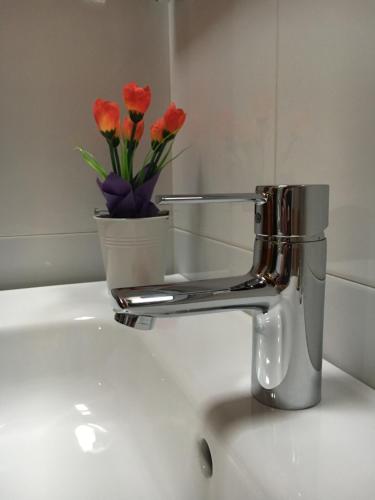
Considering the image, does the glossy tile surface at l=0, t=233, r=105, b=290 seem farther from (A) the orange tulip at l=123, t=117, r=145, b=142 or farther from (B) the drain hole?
(B) the drain hole

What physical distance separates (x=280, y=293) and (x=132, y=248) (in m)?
0.35

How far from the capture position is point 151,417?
1.56ft

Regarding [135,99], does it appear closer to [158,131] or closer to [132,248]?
[158,131]

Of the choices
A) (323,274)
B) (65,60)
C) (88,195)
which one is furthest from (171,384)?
(65,60)

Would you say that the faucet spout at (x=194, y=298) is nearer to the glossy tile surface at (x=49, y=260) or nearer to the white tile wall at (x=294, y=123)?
the white tile wall at (x=294, y=123)

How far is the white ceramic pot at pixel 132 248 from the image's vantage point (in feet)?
2.10

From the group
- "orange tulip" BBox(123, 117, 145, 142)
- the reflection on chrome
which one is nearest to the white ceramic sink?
the reflection on chrome

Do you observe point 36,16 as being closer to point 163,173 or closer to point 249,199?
point 163,173

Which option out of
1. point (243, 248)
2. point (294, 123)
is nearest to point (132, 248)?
point (243, 248)

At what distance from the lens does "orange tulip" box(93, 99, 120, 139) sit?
59 centimetres

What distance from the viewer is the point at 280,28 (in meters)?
0.47

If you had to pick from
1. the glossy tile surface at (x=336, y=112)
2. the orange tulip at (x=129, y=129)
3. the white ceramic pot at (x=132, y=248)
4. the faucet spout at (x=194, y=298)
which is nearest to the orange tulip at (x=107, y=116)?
the orange tulip at (x=129, y=129)

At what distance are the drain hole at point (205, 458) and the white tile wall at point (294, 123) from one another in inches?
5.9

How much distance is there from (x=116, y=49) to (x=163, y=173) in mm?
230
